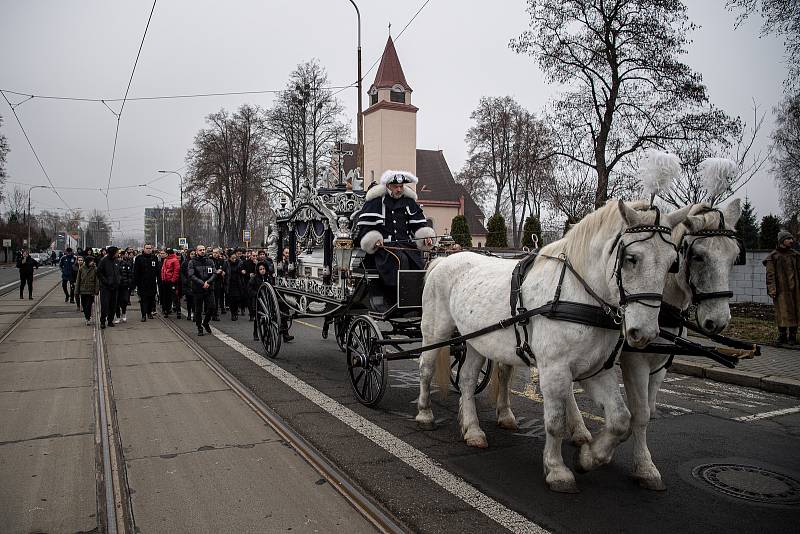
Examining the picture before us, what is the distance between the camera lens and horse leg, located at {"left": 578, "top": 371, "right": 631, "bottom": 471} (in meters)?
3.85

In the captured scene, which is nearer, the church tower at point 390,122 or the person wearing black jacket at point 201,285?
the person wearing black jacket at point 201,285

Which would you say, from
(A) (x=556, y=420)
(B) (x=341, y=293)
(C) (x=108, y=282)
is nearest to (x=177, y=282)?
(C) (x=108, y=282)

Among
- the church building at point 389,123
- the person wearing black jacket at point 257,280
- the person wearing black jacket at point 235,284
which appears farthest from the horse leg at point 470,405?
the church building at point 389,123

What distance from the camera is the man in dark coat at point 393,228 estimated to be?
6.51 m

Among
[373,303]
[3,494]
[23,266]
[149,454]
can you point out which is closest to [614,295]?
[373,303]

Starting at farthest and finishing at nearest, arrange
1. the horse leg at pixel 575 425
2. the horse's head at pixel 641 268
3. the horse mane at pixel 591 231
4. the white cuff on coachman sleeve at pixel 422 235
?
the white cuff on coachman sleeve at pixel 422 235
the horse leg at pixel 575 425
the horse mane at pixel 591 231
the horse's head at pixel 641 268

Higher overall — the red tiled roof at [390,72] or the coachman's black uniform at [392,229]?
the red tiled roof at [390,72]

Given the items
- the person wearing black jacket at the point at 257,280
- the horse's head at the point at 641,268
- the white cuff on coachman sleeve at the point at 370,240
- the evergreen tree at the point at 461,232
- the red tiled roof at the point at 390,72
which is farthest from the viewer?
the red tiled roof at the point at 390,72

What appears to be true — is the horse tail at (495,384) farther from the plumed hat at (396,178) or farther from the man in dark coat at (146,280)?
the man in dark coat at (146,280)

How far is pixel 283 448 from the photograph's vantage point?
4.84 m

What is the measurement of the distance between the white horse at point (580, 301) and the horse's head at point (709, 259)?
43 cm

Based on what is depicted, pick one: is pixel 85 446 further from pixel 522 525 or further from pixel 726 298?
pixel 726 298

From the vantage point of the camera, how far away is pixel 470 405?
5.07 metres

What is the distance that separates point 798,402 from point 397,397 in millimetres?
4994
